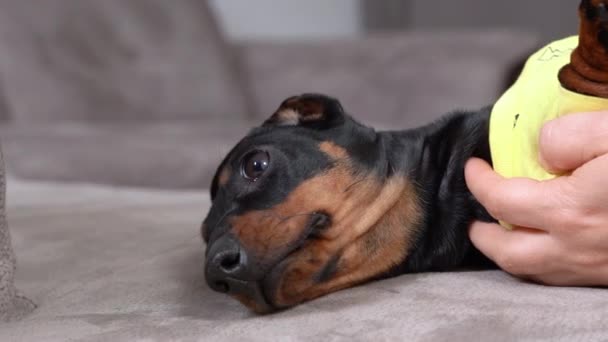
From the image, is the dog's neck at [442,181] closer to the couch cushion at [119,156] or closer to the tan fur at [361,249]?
the tan fur at [361,249]

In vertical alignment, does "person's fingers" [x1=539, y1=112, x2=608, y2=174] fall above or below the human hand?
above

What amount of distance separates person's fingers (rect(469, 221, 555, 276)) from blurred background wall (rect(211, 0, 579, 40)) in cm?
283

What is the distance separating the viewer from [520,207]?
3.57 feet

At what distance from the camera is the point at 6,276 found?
103cm

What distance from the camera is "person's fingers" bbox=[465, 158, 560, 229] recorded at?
42.0 inches

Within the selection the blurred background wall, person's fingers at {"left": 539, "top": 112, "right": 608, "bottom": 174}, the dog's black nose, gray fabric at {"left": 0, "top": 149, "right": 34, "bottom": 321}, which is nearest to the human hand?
person's fingers at {"left": 539, "top": 112, "right": 608, "bottom": 174}

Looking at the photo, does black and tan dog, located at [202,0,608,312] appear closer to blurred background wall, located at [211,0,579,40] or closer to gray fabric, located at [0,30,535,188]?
gray fabric, located at [0,30,535,188]

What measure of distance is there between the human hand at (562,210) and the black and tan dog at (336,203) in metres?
0.07

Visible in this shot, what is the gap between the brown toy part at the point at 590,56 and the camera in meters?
0.96

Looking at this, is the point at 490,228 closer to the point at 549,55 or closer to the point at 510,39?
the point at 549,55

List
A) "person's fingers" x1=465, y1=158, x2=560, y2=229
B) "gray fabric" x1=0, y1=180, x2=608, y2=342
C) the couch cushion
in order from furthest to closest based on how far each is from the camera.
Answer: the couch cushion, "person's fingers" x1=465, y1=158, x2=560, y2=229, "gray fabric" x1=0, y1=180, x2=608, y2=342

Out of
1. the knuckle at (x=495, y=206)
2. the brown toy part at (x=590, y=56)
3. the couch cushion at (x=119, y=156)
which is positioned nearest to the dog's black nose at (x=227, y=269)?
the knuckle at (x=495, y=206)

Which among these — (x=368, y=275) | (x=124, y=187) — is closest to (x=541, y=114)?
(x=368, y=275)

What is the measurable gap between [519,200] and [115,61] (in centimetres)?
209
